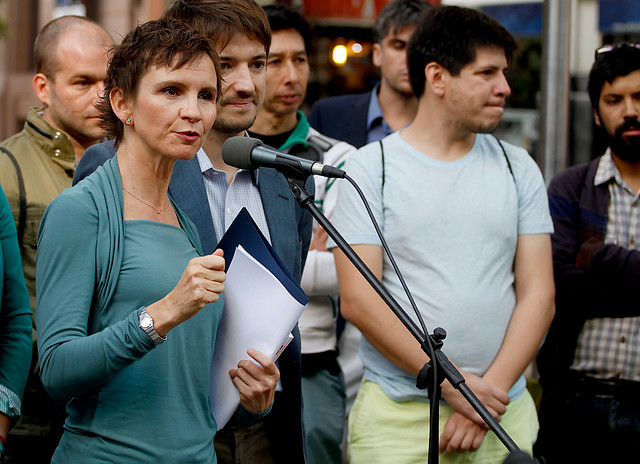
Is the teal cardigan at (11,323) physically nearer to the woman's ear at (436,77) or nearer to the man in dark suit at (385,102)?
the woman's ear at (436,77)

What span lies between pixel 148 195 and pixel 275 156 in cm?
35

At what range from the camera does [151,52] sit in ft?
6.73

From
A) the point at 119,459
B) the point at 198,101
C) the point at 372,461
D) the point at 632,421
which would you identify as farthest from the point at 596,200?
the point at 119,459

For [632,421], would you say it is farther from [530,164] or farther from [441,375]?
[441,375]

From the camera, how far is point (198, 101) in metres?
2.12

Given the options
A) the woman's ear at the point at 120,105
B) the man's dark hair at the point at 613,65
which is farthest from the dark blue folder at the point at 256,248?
the man's dark hair at the point at 613,65

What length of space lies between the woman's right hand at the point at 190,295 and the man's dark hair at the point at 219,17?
1030mm

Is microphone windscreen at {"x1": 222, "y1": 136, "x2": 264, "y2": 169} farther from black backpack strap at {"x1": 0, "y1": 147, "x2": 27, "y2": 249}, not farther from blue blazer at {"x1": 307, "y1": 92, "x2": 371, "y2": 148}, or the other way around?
blue blazer at {"x1": 307, "y1": 92, "x2": 371, "y2": 148}

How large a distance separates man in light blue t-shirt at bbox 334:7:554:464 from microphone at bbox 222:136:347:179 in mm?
899

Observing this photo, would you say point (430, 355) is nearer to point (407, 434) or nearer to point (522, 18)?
point (407, 434)

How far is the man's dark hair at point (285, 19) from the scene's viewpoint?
3.99m

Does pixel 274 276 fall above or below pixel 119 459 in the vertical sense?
above

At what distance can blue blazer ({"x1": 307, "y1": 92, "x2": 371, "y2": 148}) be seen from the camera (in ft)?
14.0

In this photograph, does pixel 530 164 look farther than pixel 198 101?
Yes
